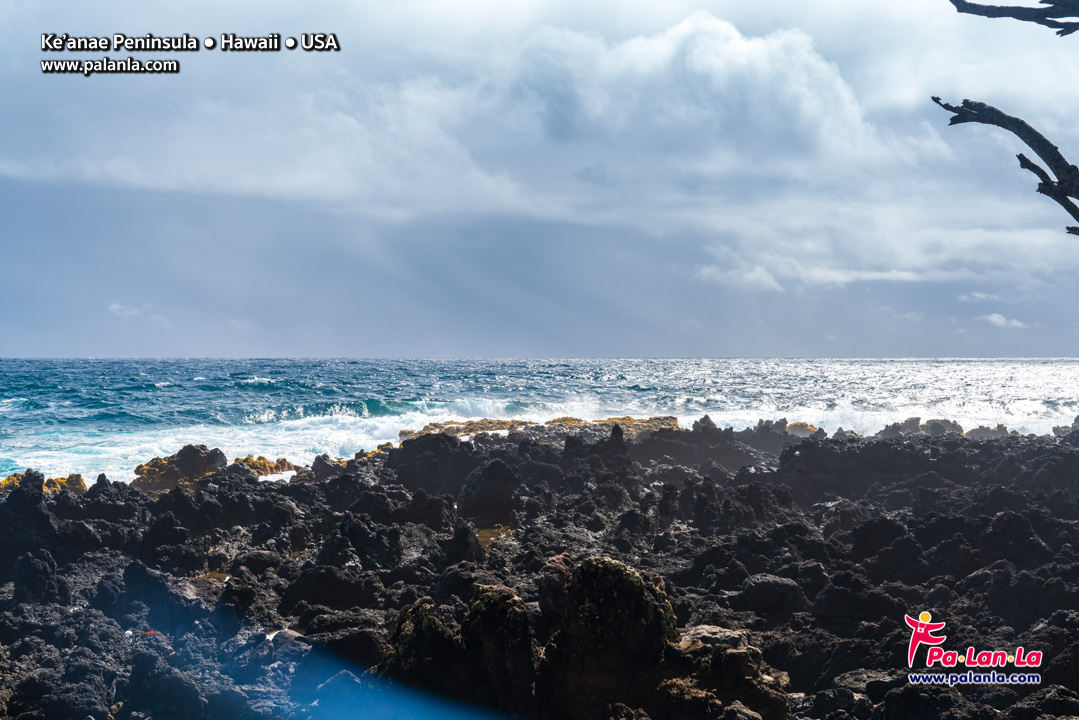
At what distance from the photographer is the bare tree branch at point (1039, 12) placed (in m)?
5.26

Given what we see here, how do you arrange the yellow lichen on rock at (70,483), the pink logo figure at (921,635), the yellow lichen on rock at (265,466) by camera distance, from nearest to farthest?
the pink logo figure at (921,635)
the yellow lichen on rock at (70,483)
the yellow lichen on rock at (265,466)

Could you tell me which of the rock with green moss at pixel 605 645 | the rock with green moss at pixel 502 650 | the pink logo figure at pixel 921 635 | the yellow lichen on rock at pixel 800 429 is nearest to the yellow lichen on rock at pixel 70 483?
the rock with green moss at pixel 502 650

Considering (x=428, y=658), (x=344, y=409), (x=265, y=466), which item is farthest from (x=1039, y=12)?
(x=344, y=409)

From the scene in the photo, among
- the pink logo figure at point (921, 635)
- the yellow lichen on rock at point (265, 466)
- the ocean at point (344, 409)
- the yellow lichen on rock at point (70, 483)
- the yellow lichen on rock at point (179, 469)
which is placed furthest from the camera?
the ocean at point (344, 409)

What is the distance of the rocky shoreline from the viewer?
5359 mm

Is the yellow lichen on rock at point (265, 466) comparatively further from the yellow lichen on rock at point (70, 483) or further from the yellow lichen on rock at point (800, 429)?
the yellow lichen on rock at point (800, 429)

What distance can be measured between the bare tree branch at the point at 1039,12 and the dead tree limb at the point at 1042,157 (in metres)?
0.75

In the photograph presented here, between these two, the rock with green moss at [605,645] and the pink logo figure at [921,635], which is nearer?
the rock with green moss at [605,645]

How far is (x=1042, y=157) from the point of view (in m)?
5.21

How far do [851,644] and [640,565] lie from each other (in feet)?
11.0

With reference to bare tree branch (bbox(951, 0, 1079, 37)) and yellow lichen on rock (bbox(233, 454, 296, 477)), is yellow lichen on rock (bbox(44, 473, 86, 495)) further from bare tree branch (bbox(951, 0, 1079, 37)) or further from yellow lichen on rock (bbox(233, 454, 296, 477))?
bare tree branch (bbox(951, 0, 1079, 37))

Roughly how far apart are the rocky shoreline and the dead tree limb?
354 cm

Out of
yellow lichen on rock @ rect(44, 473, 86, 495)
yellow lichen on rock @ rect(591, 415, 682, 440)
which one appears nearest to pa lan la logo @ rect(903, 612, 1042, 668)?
yellow lichen on rock @ rect(44, 473, 86, 495)

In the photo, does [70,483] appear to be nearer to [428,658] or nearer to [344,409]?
[428,658]
